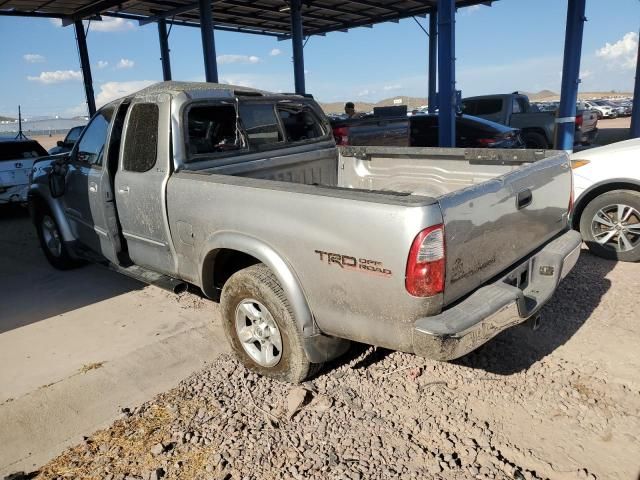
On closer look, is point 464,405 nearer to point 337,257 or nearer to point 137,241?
point 337,257

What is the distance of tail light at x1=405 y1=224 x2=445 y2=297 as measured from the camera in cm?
230

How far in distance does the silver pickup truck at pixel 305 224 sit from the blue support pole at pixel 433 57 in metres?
16.8

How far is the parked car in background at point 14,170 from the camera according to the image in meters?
9.02

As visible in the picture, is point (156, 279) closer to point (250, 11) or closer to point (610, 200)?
point (610, 200)

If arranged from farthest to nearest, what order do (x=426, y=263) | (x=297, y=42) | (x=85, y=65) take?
1. (x=85, y=65)
2. (x=297, y=42)
3. (x=426, y=263)

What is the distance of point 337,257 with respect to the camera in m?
2.53

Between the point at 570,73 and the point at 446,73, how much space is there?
4281mm

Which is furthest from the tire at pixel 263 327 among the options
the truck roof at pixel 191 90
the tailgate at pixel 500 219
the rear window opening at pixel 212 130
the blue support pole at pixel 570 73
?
the blue support pole at pixel 570 73

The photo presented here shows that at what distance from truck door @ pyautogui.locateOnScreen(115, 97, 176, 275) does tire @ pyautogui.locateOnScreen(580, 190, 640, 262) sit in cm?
433

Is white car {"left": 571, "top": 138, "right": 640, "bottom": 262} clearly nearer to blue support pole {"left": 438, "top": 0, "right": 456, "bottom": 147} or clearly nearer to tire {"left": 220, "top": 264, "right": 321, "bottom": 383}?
tire {"left": 220, "top": 264, "right": 321, "bottom": 383}

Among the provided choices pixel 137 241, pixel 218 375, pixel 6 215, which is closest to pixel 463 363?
pixel 218 375

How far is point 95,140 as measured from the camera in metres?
4.65

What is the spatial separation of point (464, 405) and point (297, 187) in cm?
166

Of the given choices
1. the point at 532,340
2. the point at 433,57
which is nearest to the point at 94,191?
the point at 532,340
